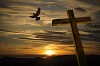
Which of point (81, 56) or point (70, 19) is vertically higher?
point (70, 19)

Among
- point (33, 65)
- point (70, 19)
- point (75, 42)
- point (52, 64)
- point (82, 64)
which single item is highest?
point (70, 19)

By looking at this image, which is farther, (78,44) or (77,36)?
(77,36)

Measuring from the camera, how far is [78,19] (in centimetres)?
744

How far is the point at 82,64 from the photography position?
6.41 m

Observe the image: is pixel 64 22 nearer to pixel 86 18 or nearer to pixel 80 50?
pixel 86 18

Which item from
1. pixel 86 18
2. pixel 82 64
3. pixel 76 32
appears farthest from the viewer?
pixel 86 18

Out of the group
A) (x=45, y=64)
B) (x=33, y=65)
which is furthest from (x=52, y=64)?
(x=33, y=65)

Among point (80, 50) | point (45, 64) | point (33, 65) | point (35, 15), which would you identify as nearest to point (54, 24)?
point (80, 50)

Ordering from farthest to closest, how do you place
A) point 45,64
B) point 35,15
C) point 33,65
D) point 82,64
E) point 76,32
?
1. point 45,64
2. point 33,65
3. point 35,15
4. point 76,32
5. point 82,64

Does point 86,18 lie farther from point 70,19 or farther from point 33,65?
point 33,65

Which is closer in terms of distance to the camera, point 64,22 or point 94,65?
point 64,22

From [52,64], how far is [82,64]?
14466 cm

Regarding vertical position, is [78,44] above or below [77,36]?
below

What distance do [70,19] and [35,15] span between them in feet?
15.8
